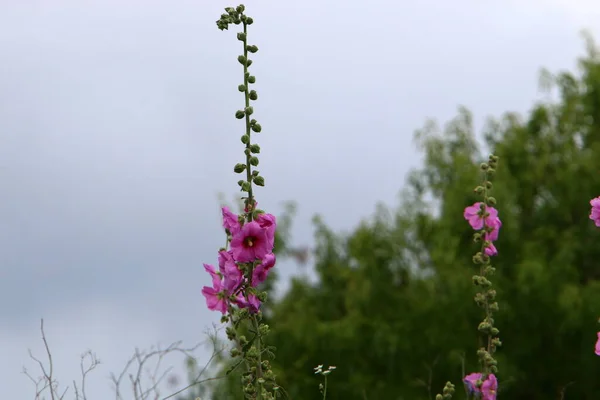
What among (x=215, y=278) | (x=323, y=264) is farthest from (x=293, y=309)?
(x=215, y=278)

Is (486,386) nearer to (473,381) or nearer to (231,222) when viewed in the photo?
(473,381)

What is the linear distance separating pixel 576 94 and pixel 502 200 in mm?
4921

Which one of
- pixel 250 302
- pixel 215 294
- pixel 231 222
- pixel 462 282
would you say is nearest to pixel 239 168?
pixel 231 222

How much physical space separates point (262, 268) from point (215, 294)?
466 mm

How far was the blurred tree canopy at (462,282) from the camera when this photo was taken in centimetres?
1866

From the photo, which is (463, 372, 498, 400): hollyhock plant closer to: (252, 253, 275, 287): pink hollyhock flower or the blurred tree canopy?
(252, 253, 275, 287): pink hollyhock flower

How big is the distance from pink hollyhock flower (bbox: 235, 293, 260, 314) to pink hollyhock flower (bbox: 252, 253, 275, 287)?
0.28 feet

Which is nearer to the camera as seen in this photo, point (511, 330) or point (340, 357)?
point (511, 330)

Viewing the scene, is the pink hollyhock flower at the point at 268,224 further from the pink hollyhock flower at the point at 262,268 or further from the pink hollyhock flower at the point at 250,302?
the pink hollyhock flower at the point at 250,302

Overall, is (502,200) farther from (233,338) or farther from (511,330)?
(233,338)

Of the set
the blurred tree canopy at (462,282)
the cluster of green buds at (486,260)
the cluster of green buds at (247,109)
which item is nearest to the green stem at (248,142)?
the cluster of green buds at (247,109)

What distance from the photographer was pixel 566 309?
18.3 meters

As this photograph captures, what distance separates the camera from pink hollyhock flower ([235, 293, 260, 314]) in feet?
14.5

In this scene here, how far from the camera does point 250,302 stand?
443 cm
